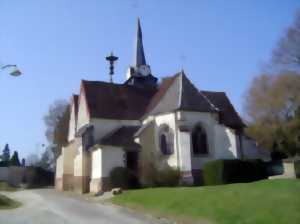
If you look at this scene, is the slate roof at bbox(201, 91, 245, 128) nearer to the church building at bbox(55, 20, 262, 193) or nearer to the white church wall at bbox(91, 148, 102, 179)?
the church building at bbox(55, 20, 262, 193)

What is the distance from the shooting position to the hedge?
23.5 meters

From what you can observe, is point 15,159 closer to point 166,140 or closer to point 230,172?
point 166,140

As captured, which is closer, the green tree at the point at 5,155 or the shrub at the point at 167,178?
the shrub at the point at 167,178

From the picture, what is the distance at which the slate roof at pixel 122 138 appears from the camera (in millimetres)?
27872

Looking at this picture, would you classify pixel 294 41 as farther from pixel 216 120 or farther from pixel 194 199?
pixel 194 199

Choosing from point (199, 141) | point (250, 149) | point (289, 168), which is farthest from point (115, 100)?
point (289, 168)

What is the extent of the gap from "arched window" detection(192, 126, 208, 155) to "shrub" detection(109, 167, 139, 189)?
533cm

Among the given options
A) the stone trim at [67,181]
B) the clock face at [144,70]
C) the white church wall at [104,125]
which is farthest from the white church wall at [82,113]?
the clock face at [144,70]

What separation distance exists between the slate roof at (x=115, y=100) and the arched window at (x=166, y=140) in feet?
13.7

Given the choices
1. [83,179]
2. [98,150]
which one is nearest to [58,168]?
[83,179]

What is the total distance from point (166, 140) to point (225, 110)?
7.68m

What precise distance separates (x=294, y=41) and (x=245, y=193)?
15698mm

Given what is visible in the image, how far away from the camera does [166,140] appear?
2823cm

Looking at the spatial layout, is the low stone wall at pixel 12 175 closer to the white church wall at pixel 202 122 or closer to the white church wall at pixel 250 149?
the white church wall at pixel 202 122
